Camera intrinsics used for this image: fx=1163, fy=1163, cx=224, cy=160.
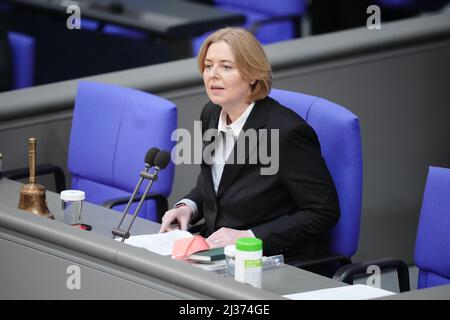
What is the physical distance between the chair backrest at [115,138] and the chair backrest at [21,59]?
132 cm

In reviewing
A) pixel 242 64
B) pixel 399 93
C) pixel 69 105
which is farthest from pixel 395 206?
pixel 242 64

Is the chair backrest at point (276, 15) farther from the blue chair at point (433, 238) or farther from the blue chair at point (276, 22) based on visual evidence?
the blue chair at point (433, 238)

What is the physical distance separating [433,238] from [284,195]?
1.45 ft

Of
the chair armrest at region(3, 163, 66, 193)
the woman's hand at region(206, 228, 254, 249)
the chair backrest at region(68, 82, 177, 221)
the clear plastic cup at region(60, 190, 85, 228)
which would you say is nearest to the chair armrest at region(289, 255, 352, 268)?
the woman's hand at region(206, 228, 254, 249)

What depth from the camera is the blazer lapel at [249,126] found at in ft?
10.8

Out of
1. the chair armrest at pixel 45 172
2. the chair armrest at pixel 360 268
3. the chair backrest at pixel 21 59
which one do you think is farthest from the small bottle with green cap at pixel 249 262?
the chair backrest at pixel 21 59

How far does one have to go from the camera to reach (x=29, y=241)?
9.76 ft

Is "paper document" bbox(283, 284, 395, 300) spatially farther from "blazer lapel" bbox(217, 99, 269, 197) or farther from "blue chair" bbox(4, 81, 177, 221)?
"blue chair" bbox(4, 81, 177, 221)

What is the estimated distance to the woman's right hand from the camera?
3352 millimetres

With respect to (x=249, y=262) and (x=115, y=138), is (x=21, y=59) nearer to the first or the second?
(x=115, y=138)

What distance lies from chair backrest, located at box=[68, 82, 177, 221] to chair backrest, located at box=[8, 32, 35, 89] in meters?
1.32

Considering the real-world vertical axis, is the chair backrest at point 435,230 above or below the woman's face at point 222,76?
below

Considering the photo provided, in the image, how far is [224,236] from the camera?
3184 mm
